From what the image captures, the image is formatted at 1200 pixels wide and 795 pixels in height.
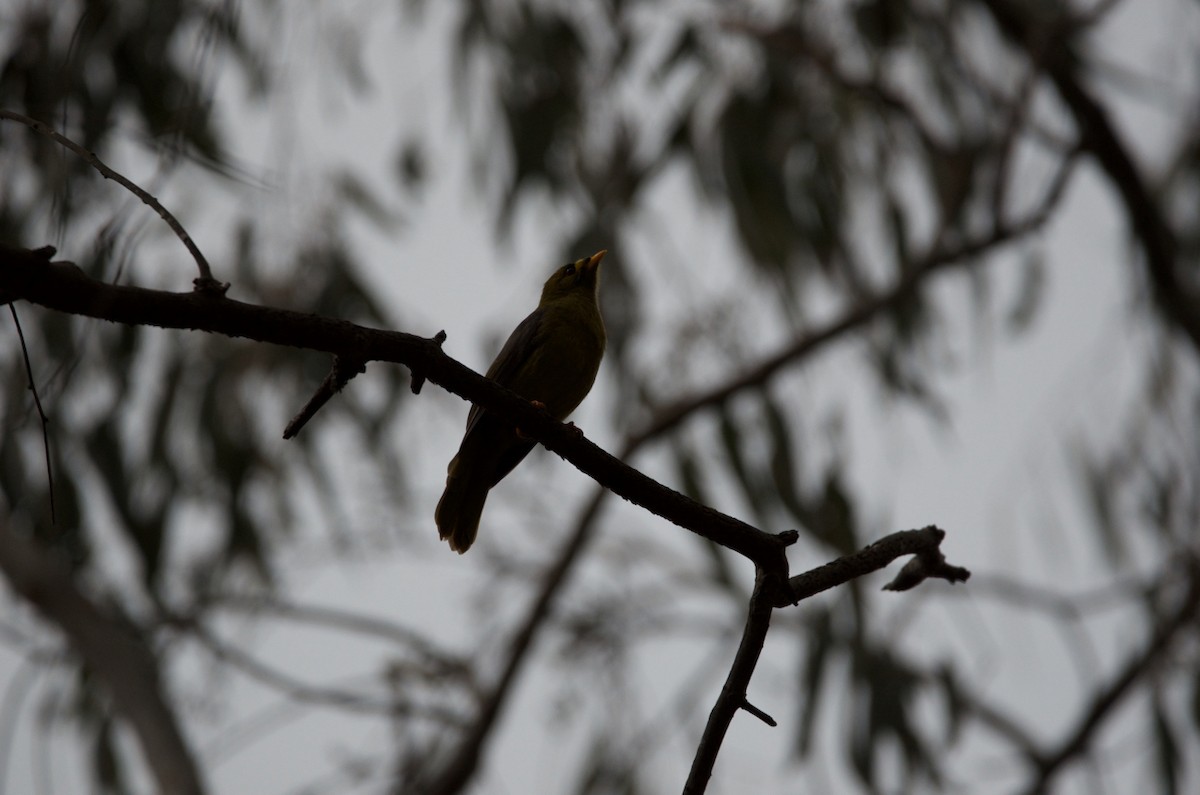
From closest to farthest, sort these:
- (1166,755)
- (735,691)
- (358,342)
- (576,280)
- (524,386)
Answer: (358,342) → (735,691) → (524,386) → (576,280) → (1166,755)

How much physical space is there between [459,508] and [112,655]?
2.01 meters

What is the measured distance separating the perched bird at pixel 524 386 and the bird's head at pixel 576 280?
3cm

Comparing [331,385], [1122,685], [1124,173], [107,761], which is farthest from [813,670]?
[331,385]

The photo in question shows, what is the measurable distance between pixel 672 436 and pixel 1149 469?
193 cm

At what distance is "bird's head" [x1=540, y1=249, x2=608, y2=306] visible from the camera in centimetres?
381

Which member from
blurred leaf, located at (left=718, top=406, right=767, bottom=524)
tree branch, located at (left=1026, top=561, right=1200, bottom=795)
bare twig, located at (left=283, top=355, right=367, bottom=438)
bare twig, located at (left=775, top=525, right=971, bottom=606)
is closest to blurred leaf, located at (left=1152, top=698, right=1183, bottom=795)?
tree branch, located at (left=1026, top=561, right=1200, bottom=795)

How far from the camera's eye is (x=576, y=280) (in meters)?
3.88

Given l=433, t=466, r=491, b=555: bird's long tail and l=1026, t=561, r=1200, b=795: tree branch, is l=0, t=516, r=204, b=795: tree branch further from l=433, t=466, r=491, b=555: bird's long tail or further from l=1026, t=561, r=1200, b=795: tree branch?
l=1026, t=561, r=1200, b=795: tree branch

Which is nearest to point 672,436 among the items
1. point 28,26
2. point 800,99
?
point 800,99

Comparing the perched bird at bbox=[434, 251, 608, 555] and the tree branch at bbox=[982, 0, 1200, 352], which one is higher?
the tree branch at bbox=[982, 0, 1200, 352]

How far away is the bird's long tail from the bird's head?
960 mm

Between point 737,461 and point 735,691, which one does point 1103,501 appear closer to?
point 737,461

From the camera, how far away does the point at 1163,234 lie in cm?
509

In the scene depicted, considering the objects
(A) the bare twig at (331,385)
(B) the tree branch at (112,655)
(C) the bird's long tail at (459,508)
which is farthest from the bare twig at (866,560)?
(B) the tree branch at (112,655)
